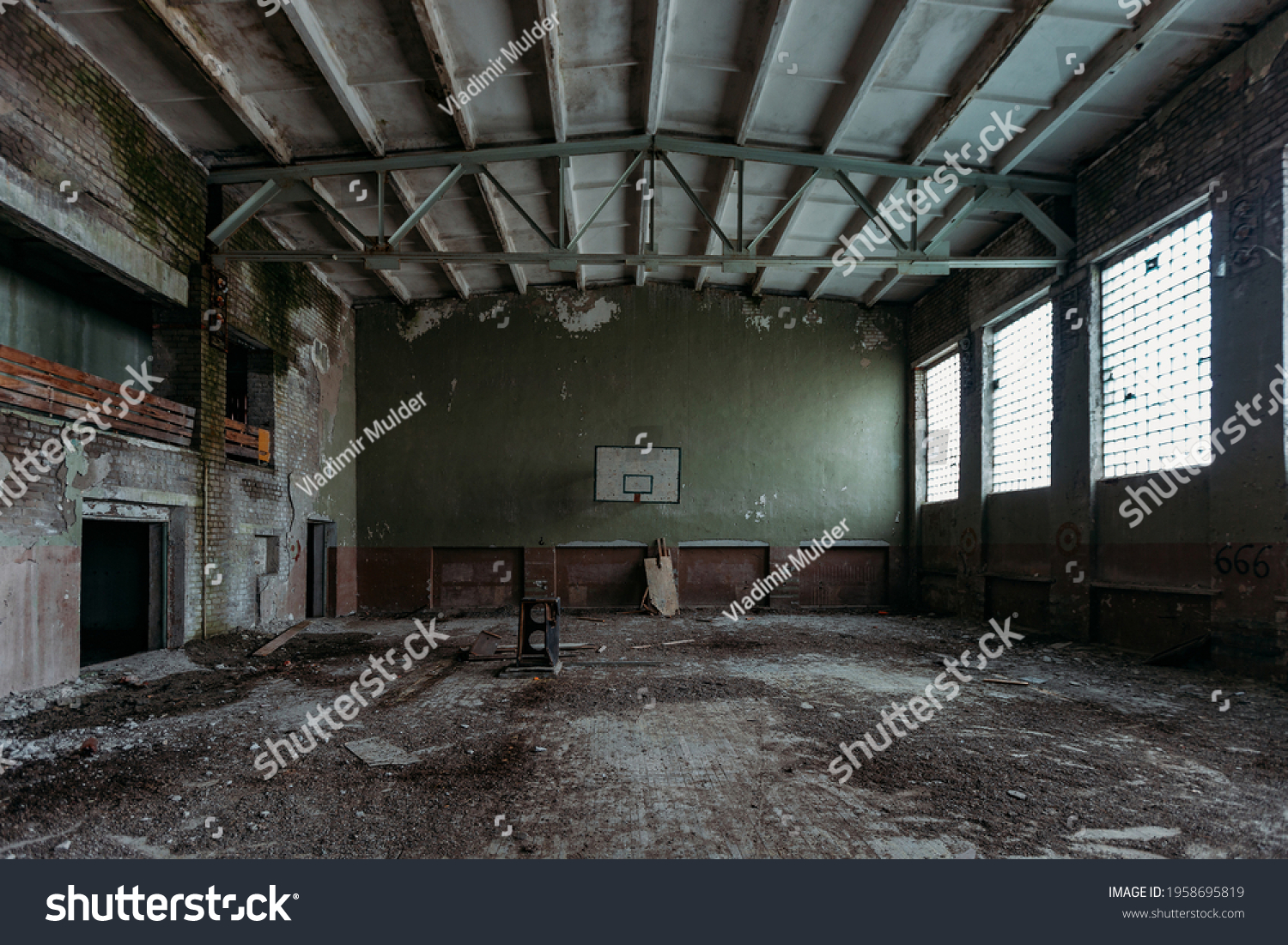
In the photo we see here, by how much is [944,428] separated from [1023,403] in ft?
7.24

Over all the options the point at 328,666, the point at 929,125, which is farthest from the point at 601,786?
the point at 929,125

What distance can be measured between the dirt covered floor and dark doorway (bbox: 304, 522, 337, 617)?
13.7 ft

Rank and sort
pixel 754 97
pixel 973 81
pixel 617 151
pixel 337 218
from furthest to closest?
pixel 337 218 → pixel 617 151 → pixel 754 97 → pixel 973 81

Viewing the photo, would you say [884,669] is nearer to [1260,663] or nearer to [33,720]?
[1260,663]

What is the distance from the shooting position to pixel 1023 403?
9.20 metres

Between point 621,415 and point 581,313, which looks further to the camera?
point 581,313

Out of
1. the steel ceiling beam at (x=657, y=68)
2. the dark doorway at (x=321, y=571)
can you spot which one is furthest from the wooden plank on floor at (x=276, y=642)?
the steel ceiling beam at (x=657, y=68)

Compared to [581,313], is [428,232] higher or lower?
higher

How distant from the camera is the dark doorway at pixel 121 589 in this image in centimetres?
706

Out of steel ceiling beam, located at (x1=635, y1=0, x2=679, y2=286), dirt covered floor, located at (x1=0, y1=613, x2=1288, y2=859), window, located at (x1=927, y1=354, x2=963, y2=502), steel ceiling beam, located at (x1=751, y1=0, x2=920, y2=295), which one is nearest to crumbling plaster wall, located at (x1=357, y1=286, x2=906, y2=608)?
window, located at (x1=927, y1=354, x2=963, y2=502)

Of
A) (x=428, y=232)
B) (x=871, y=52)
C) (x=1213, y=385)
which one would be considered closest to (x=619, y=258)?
(x=871, y=52)

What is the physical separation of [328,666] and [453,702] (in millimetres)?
2313

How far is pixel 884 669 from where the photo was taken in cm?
663

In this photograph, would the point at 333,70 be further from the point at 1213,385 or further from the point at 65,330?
the point at 1213,385
